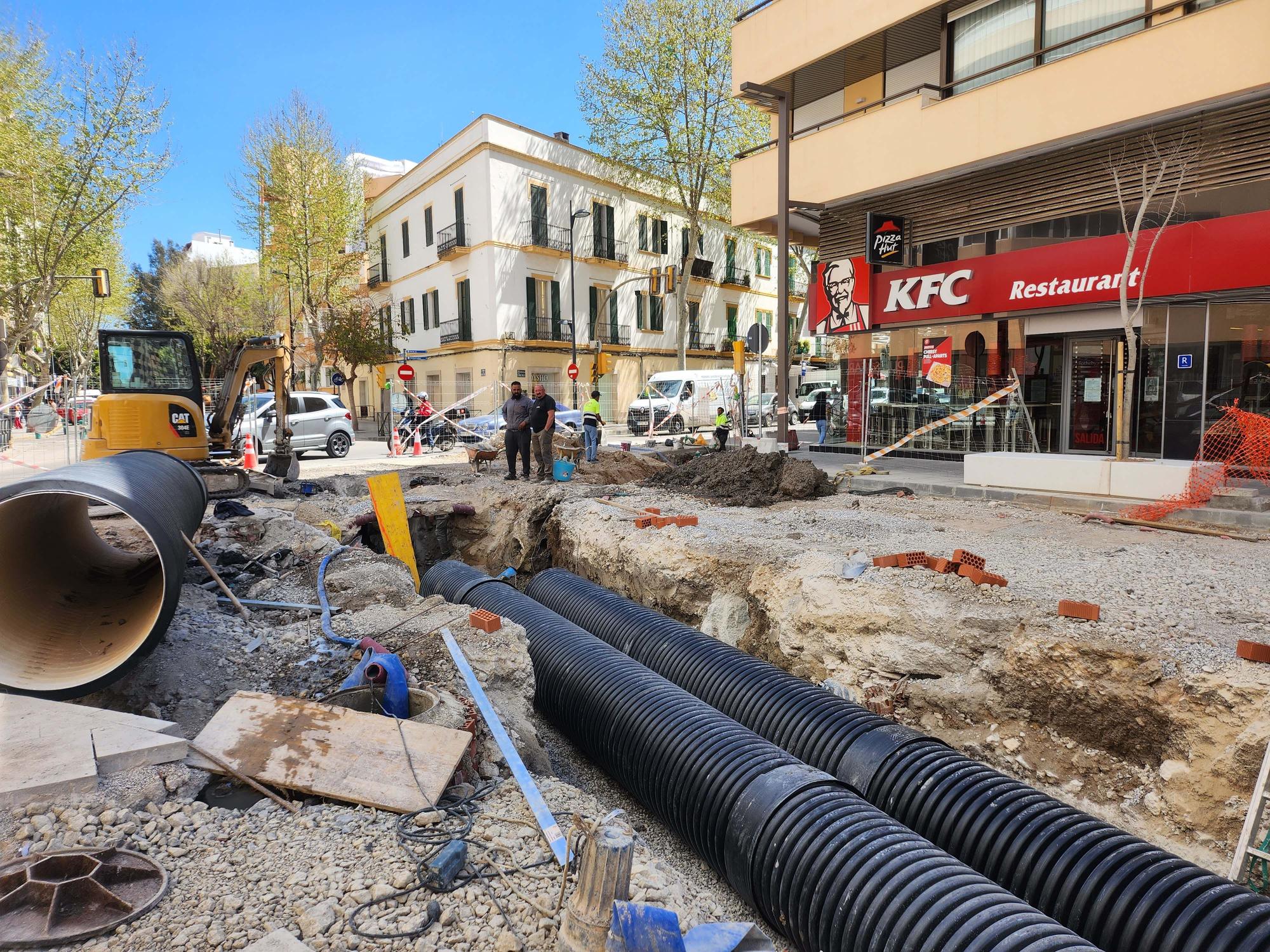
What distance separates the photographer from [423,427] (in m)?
22.6

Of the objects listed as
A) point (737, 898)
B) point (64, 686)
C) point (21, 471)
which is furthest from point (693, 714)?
point (21, 471)

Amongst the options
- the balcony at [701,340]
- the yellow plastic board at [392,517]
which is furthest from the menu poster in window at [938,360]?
the balcony at [701,340]

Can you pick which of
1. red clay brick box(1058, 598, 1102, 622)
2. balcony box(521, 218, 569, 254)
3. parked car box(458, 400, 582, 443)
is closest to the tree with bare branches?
red clay brick box(1058, 598, 1102, 622)

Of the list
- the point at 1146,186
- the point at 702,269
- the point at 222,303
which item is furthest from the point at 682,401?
the point at 222,303

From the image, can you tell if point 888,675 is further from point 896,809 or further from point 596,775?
Answer: point 596,775

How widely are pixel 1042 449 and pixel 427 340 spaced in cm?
2845

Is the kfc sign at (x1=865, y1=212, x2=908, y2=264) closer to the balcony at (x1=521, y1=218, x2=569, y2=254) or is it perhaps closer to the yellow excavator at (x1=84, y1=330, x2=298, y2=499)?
the yellow excavator at (x1=84, y1=330, x2=298, y2=499)

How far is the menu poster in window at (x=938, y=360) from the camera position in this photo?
13.1 meters

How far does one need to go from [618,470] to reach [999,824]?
1036 cm

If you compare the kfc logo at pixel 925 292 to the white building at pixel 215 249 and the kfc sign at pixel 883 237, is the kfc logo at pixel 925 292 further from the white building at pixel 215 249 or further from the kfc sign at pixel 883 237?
the white building at pixel 215 249

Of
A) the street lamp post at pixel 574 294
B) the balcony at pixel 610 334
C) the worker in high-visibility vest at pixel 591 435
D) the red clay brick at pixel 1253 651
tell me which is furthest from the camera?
the balcony at pixel 610 334

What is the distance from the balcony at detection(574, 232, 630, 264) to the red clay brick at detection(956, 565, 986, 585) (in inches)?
1187

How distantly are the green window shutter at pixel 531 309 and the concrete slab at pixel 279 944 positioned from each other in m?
30.6

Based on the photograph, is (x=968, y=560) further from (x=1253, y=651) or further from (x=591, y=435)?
(x=591, y=435)
